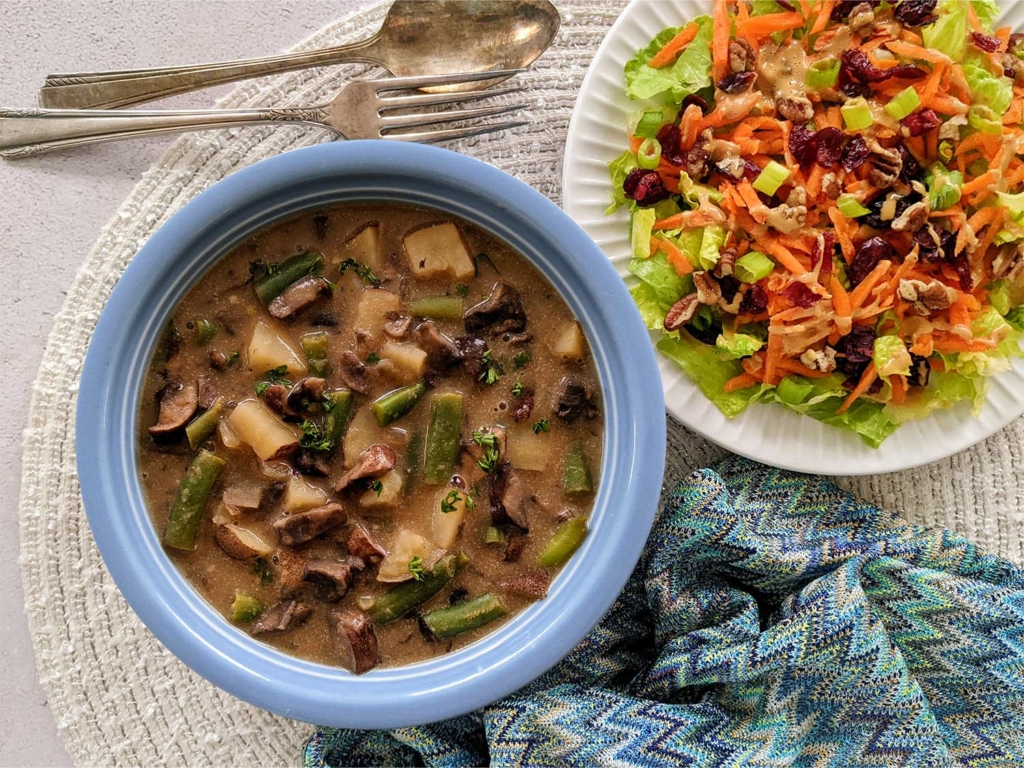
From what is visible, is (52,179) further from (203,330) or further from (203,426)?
(203,426)

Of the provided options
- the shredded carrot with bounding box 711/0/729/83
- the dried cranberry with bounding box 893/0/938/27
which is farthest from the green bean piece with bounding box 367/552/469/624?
the dried cranberry with bounding box 893/0/938/27

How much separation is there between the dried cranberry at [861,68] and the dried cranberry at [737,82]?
0.27 metres

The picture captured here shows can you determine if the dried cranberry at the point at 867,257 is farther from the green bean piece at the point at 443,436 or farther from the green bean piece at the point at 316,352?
the green bean piece at the point at 316,352

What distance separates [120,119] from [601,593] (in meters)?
1.74

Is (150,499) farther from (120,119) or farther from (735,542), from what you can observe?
(735,542)

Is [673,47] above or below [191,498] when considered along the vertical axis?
above

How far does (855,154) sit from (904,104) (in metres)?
0.17

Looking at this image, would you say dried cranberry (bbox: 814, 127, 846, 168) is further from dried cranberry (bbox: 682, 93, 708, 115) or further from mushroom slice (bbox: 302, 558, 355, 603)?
mushroom slice (bbox: 302, 558, 355, 603)

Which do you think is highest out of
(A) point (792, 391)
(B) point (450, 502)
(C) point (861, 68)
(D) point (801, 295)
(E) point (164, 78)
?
(E) point (164, 78)

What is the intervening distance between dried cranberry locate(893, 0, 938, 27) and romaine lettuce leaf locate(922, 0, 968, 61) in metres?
0.02

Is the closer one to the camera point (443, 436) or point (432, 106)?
point (443, 436)

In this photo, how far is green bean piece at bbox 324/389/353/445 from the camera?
2.02 meters

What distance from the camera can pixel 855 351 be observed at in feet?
7.93

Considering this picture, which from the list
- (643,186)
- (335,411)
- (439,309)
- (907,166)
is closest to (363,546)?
(335,411)
